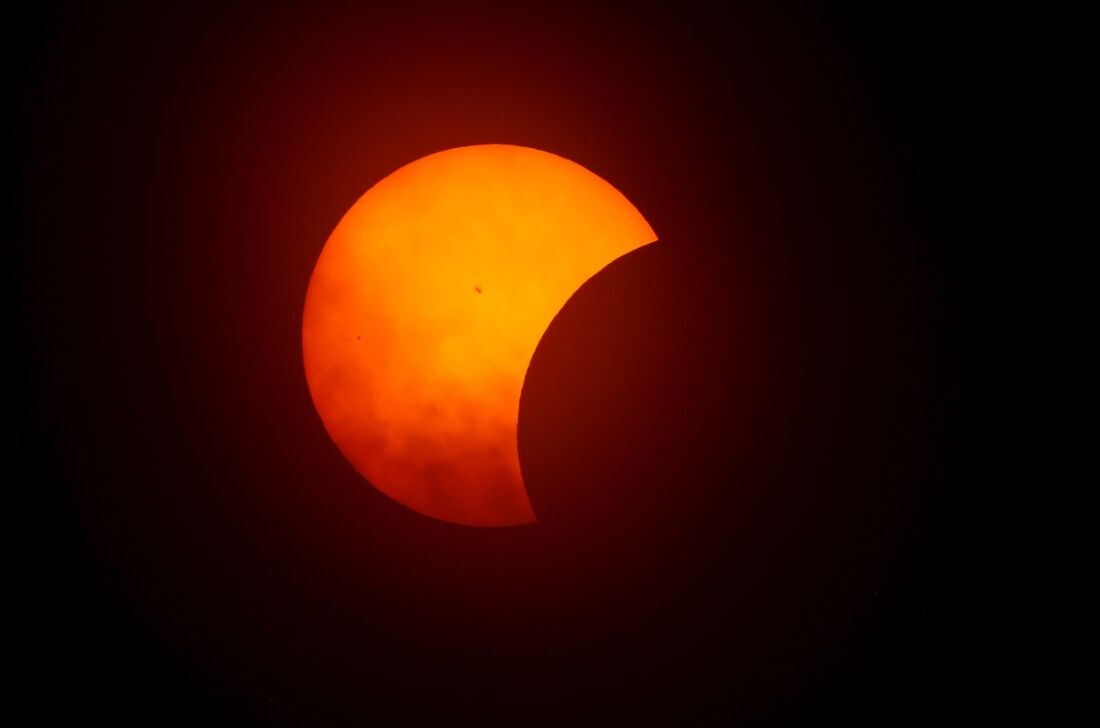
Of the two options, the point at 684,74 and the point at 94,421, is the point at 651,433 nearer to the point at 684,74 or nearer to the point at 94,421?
the point at 684,74

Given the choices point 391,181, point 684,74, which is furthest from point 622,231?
point 391,181

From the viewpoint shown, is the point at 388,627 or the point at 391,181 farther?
the point at 388,627

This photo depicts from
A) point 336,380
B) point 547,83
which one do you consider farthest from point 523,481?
point 547,83

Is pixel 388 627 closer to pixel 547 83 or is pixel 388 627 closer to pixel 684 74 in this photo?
pixel 547 83

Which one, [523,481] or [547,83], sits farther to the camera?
[523,481]

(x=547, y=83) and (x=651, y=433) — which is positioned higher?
(x=547, y=83)

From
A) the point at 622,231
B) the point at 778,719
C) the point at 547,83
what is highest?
the point at 547,83
